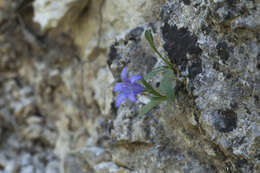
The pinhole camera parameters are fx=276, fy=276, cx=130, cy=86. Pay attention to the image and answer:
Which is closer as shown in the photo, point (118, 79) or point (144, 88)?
point (144, 88)

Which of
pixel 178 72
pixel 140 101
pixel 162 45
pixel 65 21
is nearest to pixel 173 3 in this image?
pixel 162 45

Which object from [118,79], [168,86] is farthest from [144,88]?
[118,79]

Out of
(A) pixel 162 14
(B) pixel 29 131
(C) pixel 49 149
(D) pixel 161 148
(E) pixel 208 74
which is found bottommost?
(C) pixel 49 149

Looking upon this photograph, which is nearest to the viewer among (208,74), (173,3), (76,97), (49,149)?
(208,74)

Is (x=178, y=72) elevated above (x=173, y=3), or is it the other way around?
(x=173, y=3)

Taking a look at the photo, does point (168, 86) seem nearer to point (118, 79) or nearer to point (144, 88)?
point (144, 88)

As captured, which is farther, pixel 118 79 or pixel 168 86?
pixel 118 79

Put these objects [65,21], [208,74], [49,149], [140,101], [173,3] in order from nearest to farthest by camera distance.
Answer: [208,74] → [173,3] → [140,101] → [65,21] → [49,149]

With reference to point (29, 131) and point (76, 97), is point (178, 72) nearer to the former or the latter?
point (76, 97)
